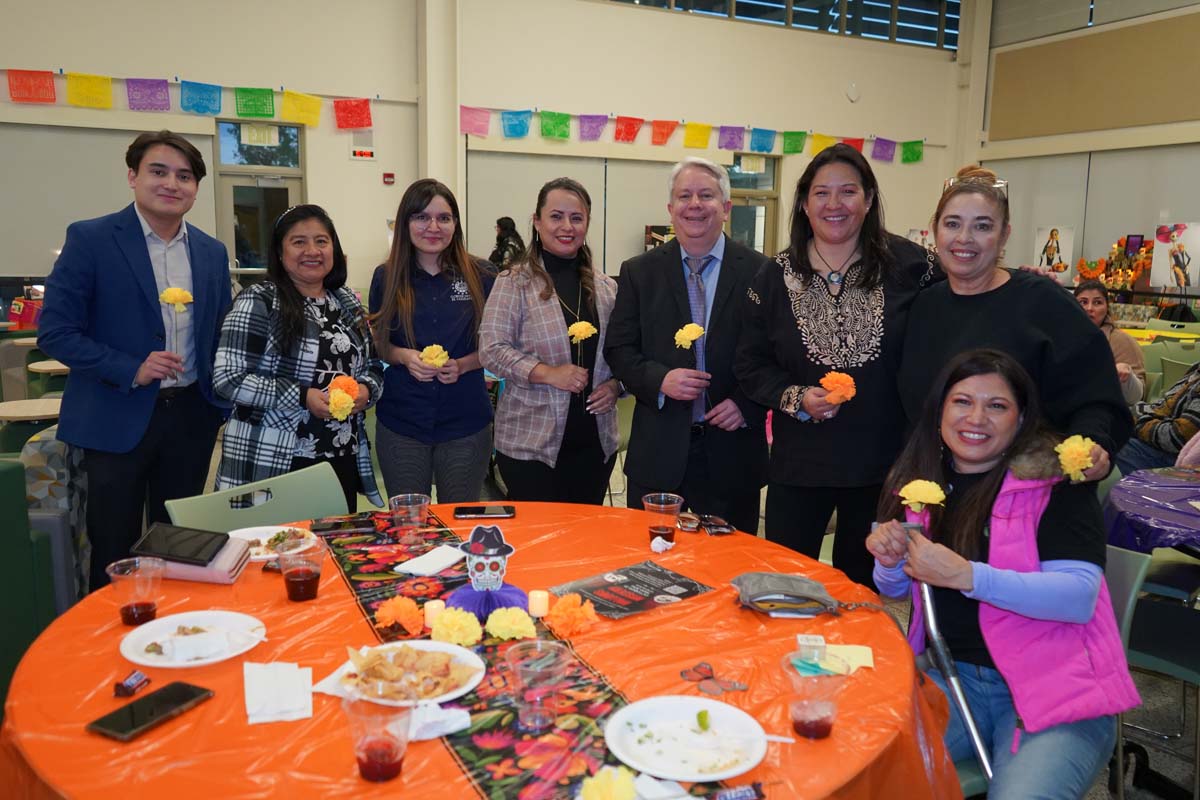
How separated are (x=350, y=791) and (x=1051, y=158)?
11.8 m

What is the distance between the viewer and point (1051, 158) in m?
10.7

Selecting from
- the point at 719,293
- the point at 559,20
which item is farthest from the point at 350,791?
the point at 559,20

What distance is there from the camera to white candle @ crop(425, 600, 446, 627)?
5.77 ft

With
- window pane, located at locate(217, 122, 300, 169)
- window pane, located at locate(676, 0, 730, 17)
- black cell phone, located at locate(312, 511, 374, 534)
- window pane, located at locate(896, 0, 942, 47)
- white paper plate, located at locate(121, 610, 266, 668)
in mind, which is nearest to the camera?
white paper plate, located at locate(121, 610, 266, 668)

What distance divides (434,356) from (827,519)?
59.7 inches

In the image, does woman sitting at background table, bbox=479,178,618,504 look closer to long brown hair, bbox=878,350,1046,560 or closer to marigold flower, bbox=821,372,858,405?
marigold flower, bbox=821,372,858,405

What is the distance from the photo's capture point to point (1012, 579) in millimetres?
1796

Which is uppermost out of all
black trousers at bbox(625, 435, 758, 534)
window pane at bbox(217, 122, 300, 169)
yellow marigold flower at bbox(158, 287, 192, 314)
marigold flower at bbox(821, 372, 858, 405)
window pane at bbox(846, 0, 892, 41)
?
window pane at bbox(846, 0, 892, 41)

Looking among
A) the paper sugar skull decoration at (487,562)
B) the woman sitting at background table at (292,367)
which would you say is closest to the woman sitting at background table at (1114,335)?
the woman sitting at background table at (292,367)

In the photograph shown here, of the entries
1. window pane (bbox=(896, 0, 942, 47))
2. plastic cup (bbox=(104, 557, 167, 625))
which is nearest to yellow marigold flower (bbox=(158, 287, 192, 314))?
plastic cup (bbox=(104, 557, 167, 625))

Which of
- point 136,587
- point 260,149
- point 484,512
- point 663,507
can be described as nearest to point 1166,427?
point 663,507

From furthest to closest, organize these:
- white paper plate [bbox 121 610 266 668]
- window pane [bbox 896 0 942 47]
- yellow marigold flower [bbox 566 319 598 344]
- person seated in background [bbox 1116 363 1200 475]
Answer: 1. window pane [bbox 896 0 942 47]
2. person seated in background [bbox 1116 363 1200 475]
3. yellow marigold flower [bbox 566 319 598 344]
4. white paper plate [bbox 121 610 266 668]

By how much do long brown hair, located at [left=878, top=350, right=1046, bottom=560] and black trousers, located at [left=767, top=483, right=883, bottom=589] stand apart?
56 centimetres

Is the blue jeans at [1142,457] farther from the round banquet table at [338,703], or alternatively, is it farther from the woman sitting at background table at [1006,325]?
the round banquet table at [338,703]
